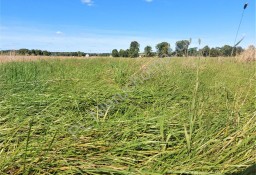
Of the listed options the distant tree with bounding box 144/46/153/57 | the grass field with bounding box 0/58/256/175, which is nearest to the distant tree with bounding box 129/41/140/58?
the distant tree with bounding box 144/46/153/57

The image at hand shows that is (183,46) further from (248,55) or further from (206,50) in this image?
(248,55)

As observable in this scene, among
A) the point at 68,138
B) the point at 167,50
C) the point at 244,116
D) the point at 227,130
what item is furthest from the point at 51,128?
the point at 167,50

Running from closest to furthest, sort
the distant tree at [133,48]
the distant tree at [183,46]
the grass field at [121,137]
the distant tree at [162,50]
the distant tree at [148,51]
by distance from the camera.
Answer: the grass field at [121,137]
the distant tree at [183,46]
the distant tree at [162,50]
the distant tree at [148,51]
the distant tree at [133,48]

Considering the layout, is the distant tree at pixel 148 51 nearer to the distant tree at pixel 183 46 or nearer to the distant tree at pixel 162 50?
the distant tree at pixel 162 50

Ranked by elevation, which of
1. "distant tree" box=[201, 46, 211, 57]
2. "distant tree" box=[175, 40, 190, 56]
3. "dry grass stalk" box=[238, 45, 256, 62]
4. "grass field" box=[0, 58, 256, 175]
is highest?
"dry grass stalk" box=[238, 45, 256, 62]

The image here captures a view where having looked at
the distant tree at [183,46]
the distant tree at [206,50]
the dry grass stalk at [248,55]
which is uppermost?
the dry grass stalk at [248,55]

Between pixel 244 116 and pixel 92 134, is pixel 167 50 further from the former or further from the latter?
pixel 92 134

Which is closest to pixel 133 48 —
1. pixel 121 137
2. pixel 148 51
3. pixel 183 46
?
pixel 148 51

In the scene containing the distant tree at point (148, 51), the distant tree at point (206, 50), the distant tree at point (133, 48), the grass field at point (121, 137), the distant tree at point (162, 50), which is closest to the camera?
the grass field at point (121, 137)

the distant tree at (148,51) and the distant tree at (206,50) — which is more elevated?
the distant tree at (148,51)

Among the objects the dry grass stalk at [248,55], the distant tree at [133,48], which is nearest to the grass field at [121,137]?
the distant tree at [133,48]

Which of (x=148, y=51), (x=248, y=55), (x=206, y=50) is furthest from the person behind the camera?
(x=248, y=55)

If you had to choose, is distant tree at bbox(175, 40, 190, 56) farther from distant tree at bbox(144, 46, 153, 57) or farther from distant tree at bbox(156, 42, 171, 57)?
distant tree at bbox(144, 46, 153, 57)

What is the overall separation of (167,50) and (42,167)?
3200mm
